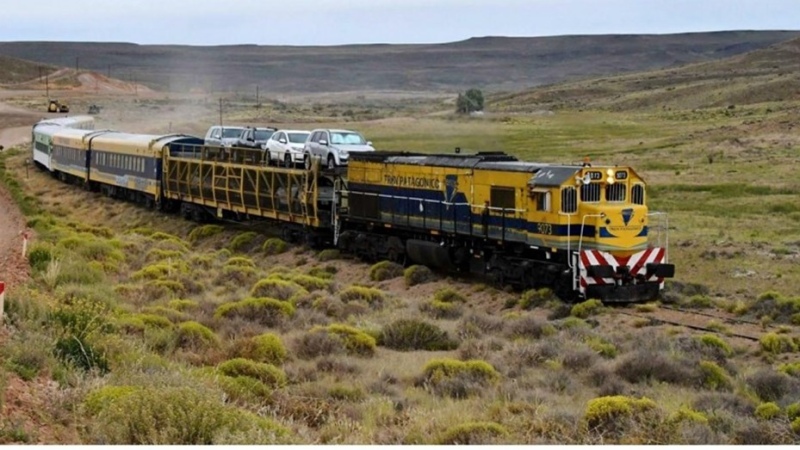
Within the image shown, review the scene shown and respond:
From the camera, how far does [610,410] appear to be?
43.7 feet

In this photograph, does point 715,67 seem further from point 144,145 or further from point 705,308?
point 705,308

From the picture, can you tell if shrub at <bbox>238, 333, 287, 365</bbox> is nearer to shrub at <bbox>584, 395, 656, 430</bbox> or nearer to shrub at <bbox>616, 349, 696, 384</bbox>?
shrub at <bbox>616, 349, 696, 384</bbox>

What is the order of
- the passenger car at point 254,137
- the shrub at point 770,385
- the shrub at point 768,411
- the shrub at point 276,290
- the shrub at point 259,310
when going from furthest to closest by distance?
the passenger car at point 254,137
the shrub at point 276,290
the shrub at point 259,310
the shrub at point 770,385
the shrub at point 768,411

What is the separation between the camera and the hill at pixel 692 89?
375 ft

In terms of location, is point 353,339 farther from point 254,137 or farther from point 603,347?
point 254,137

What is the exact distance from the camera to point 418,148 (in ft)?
191

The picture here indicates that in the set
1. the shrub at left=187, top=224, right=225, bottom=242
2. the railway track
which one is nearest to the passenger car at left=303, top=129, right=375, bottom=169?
the shrub at left=187, top=224, right=225, bottom=242

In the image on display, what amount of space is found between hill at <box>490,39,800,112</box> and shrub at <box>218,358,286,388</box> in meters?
95.7

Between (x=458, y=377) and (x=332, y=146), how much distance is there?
1973 cm

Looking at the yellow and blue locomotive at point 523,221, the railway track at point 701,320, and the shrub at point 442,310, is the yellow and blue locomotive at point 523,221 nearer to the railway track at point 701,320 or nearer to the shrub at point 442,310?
the railway track at point 701,320

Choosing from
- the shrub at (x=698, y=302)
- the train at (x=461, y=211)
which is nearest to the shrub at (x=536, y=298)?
the train at (x=461, y=211)

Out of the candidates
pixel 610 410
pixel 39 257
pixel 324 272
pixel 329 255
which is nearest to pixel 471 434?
pixel 610 410

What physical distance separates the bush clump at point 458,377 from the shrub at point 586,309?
21.1 ft

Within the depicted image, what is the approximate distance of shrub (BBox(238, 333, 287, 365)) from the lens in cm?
1733
